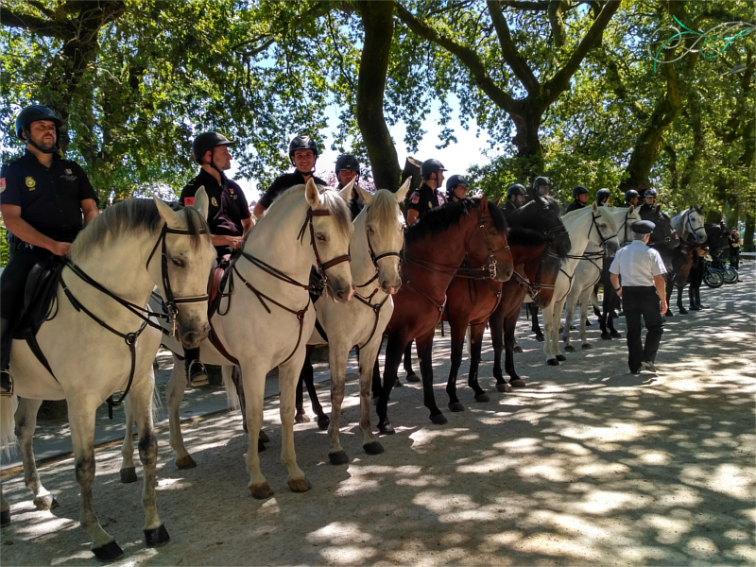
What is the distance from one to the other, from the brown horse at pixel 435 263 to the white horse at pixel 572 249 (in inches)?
118

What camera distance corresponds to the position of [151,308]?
5.52 m

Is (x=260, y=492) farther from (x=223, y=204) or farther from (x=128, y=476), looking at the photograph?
(x=223, y=204)

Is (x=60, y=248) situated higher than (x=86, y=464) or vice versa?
(x=60, y=248)

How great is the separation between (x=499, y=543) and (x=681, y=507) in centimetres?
140

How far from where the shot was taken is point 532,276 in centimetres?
886

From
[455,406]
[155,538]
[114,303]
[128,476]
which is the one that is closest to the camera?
[114,303]

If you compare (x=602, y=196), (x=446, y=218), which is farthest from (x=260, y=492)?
(x=602, y=196)

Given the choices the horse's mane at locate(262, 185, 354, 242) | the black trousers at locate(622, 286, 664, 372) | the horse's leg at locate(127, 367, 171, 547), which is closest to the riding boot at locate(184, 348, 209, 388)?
the horse's leg at locate(127, 367, 171, 547)

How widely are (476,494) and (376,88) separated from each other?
27.8 ft

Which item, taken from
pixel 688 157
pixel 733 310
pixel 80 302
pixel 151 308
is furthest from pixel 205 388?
pixel 688 157

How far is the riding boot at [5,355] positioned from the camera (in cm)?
398

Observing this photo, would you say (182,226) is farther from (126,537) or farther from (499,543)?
(499,543)

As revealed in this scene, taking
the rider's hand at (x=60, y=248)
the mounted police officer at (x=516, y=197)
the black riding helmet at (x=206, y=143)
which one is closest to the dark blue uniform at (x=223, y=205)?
the black riding helmet at (x=206, y=143)

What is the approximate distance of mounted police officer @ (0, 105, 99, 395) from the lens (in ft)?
13.2
